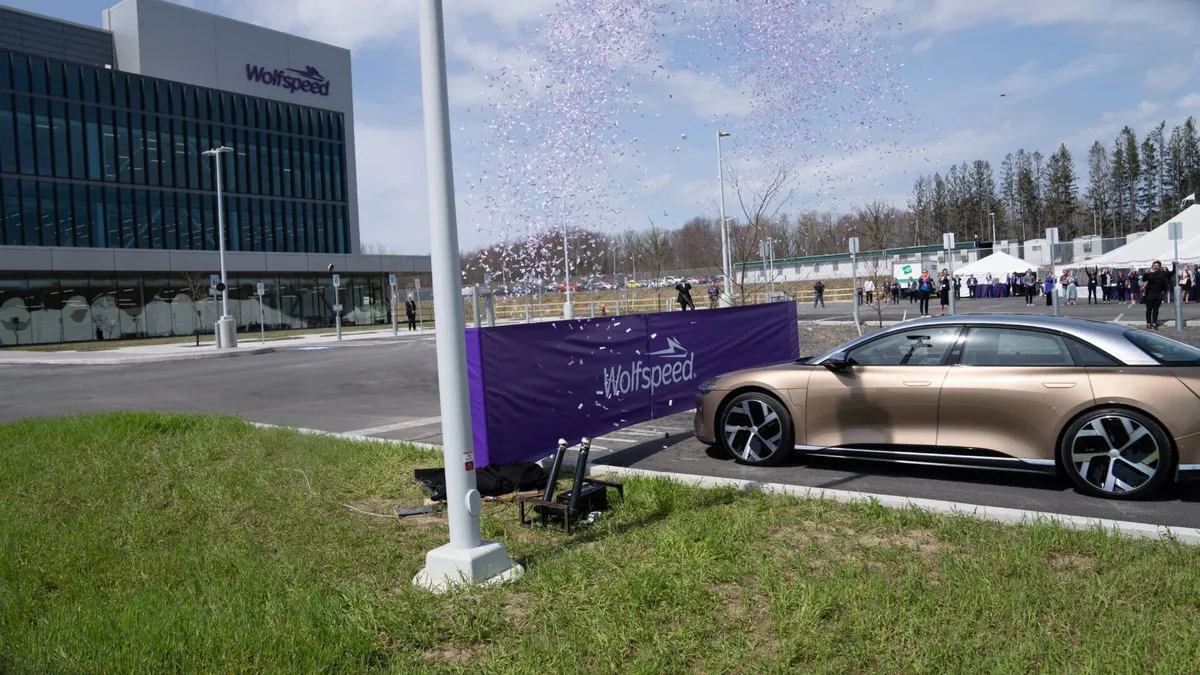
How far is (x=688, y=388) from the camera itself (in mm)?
10977

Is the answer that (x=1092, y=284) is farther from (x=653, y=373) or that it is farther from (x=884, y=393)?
(x=884, y=393)

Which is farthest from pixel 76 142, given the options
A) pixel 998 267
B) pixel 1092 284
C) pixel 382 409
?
pixel 998 267

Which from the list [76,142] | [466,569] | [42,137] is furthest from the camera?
[76,142]

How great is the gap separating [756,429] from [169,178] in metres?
57.4

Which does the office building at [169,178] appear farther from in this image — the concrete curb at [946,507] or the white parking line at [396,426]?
the concrete curb at [946,507]

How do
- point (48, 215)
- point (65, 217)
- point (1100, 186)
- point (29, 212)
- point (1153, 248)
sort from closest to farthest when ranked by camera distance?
point (1153, 248)
point (29, 212)
point (48, 215)
point (65, 217)
point (1100, 186)

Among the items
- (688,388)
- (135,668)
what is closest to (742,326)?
(688,388)

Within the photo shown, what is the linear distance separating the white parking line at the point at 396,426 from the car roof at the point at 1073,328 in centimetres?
599

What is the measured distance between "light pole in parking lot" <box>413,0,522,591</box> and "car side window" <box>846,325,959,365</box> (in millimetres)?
3817

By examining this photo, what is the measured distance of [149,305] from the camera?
49875mm

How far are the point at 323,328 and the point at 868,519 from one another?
2239 inches

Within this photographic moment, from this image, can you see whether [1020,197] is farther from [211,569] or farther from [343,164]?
[211,569]

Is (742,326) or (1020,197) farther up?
(1020,197)

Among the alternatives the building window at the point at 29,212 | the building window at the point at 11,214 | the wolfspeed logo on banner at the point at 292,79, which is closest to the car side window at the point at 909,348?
the building window at the point at 11,214
